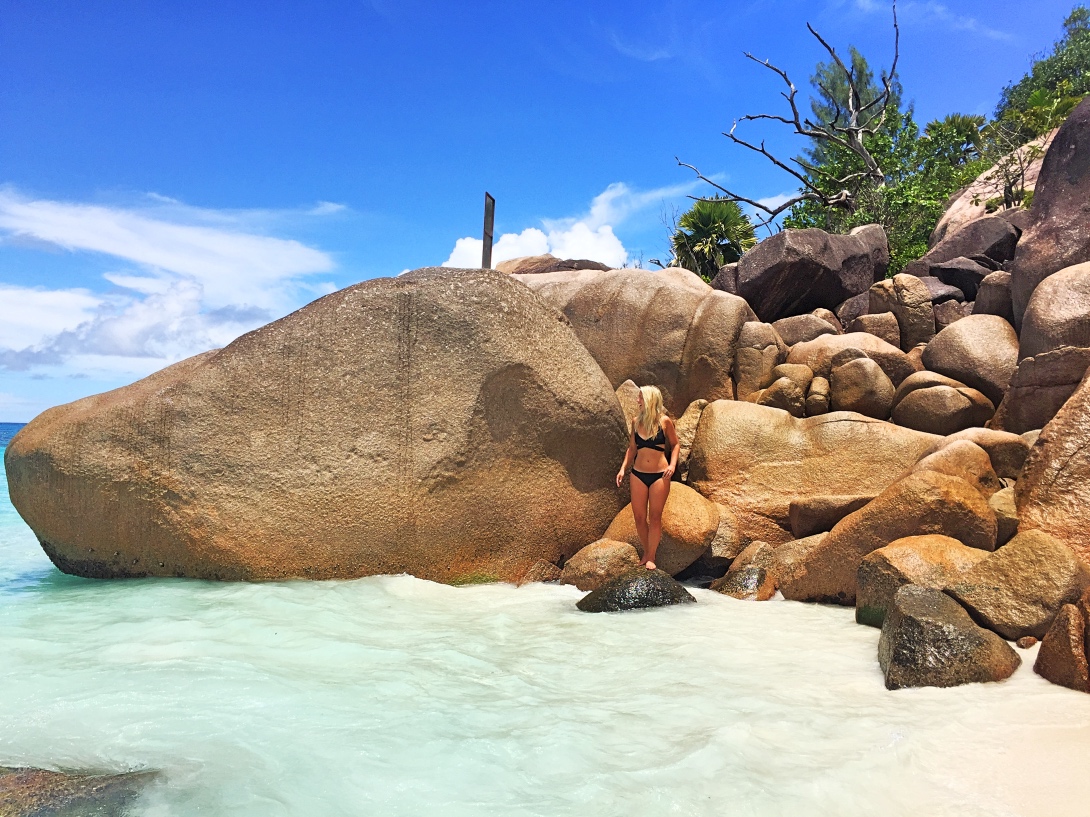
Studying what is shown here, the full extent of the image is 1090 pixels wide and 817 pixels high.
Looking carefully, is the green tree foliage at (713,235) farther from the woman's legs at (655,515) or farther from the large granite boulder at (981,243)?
the woman's legs at (655,515)

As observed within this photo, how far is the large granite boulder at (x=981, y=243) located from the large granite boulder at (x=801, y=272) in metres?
0.89

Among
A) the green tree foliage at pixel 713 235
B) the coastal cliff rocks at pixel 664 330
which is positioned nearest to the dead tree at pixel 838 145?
the green tree foliage at pixel 713 235

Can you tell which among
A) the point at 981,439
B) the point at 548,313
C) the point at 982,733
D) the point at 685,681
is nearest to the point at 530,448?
the point at 548,313

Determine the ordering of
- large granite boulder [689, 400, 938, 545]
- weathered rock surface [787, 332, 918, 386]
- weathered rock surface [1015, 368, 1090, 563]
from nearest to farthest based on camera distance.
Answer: weathered rock surface [1015, 368, 1090, 563] → large granite boulder [689, 400, 938, 545] → weathered rock surface [787, 332, 918, 386]

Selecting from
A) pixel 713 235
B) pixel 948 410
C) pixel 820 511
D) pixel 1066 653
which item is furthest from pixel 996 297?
pixel 713 235

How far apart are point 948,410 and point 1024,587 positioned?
3928 mm

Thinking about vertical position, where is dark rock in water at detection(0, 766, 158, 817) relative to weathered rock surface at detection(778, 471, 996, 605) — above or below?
below

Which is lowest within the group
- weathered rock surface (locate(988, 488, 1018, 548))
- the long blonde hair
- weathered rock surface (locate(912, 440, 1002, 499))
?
weathered rock surface (locate(988, 488, 1018, 548))

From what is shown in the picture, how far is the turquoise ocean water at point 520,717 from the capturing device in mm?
3123

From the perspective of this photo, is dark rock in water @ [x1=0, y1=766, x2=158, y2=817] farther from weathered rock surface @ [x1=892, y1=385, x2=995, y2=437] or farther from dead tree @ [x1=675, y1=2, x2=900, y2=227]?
dead tree @ [x1=675, y1=2, x2=900, y2=227]

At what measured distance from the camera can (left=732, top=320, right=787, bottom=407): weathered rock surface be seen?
963 cm

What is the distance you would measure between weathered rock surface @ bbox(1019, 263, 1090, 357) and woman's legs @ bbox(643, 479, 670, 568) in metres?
3.88

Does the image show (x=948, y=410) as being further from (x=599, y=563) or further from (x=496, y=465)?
(x=496, y=465)

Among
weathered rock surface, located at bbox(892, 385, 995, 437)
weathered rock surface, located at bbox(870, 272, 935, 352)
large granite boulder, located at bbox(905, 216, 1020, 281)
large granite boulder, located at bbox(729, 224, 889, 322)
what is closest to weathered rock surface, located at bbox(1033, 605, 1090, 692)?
weathered rock surface, located at bbox(892, 385, 995, 437)
